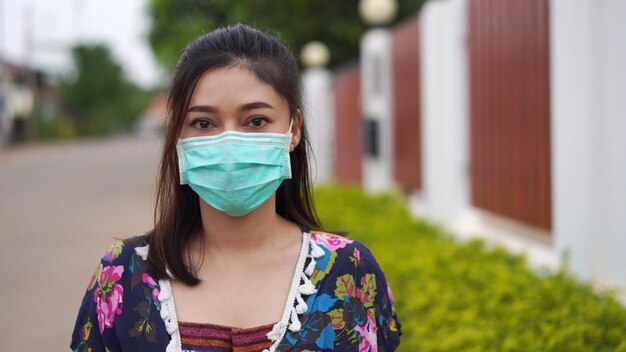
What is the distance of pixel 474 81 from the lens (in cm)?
608

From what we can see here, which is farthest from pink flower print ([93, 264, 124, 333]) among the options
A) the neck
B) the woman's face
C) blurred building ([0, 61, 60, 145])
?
blurred building ([0, 61, 60, 145])

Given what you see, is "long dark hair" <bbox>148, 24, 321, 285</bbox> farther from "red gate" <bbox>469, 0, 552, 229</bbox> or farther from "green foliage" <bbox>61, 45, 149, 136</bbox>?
"green foliage" <bbox>61, 45, 149, 136</bbox>

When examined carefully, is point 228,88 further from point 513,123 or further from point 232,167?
point 513,123

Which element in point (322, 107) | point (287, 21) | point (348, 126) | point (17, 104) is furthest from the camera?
point (17, 104)

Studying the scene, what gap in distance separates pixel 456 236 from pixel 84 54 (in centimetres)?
5722

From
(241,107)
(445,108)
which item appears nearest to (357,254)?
(241,107)

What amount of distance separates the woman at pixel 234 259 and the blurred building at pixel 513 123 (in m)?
2.10

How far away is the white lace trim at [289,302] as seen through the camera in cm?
183

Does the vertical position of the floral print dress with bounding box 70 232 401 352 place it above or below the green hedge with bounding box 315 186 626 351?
above

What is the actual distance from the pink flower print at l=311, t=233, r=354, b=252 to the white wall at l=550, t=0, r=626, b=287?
204cm

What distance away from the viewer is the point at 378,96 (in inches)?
368

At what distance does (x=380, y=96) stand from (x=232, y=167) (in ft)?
24.4

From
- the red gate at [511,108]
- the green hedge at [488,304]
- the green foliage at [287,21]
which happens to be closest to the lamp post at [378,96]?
the red gate at [511,108]

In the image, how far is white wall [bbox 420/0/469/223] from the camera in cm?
650
